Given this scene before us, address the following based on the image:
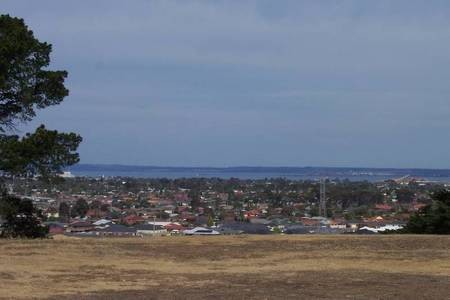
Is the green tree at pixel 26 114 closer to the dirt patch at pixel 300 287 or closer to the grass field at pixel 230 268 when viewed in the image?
the grass field at pixel 230 268

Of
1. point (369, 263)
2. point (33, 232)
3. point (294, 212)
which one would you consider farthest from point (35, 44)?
point (294, 212)

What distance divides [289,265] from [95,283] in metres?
4.55

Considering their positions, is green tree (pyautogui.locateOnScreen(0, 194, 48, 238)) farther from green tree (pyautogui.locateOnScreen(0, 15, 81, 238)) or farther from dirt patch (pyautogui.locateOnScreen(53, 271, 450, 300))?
dirt patch (pyautogui.locateOnScreen(53, 271, 450, 300))

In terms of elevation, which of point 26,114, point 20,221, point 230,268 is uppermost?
point 26,114

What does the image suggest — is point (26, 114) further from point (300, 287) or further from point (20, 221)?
point (300, 287)

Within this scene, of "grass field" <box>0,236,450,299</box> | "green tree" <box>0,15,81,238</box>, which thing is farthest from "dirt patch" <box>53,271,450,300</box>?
"green tree" <box>0,15,81,238</box>

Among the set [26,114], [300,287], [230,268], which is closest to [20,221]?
[26,114]

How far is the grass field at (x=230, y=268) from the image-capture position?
41.4ft

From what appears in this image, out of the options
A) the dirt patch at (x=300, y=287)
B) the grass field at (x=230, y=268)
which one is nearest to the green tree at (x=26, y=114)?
the grass field at (x=230, y=268)

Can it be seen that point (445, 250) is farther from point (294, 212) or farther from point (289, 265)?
point (294, 212)

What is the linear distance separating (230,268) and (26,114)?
10.5m

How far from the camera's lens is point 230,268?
1591 cm

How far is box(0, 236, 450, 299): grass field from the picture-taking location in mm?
12625

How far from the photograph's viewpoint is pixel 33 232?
23375 mm
